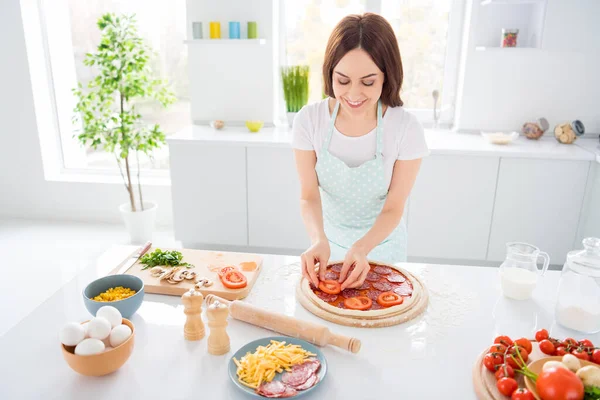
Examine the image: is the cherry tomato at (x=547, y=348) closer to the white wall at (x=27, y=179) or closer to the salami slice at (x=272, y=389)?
the salami slice at (x=272, y=389)

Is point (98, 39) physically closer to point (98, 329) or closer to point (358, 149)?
point (358, 149)

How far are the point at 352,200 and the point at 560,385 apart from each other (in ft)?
3.38

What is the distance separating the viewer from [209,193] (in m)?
3.27

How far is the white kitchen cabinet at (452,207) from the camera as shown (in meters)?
2.98

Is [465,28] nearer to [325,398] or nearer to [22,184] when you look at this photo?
[325,398]

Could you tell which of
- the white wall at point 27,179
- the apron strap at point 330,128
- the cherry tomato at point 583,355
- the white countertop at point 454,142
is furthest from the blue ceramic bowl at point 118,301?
the white wall at point 27,179

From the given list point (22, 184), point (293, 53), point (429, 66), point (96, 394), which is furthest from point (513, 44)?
point (22, 184)

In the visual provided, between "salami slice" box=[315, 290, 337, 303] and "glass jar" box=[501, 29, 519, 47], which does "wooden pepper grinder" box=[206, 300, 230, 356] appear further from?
"glass jar" box=[501, 29, 519, 47]

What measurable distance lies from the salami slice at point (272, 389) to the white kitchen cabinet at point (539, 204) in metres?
2.37

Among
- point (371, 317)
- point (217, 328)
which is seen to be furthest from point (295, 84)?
point (217, 328)

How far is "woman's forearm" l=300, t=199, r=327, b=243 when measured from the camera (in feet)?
5.35

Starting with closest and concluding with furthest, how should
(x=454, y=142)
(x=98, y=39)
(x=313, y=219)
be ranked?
(x=313, y=219) → (x=454, y=142) → (x=98, y=39)

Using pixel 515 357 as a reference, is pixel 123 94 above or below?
above

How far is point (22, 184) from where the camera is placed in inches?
162
